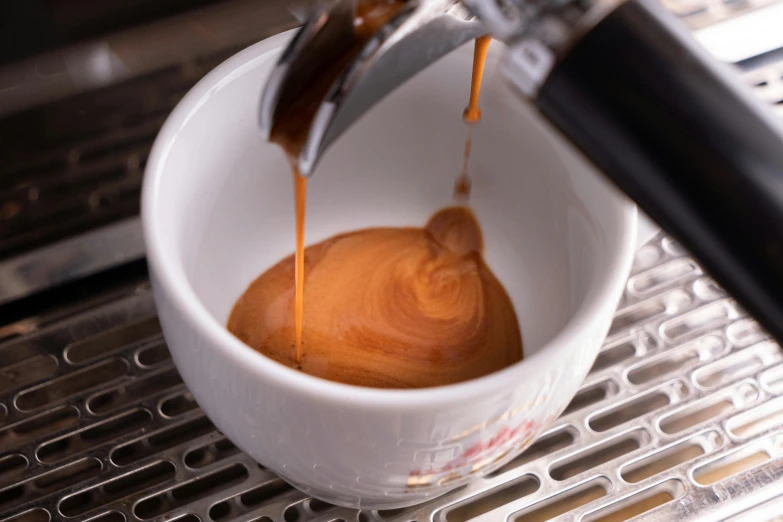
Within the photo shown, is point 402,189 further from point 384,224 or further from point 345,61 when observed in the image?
point 345,61

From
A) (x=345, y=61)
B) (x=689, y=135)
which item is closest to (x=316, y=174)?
(x=345, y=61)

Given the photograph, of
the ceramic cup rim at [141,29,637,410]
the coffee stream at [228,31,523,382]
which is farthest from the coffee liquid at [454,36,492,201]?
the ceramic cup rim at [141,29,637,410]

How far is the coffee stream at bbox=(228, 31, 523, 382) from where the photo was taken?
0.47 m

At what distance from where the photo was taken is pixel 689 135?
0.87ft

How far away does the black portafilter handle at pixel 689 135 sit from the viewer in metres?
0.26

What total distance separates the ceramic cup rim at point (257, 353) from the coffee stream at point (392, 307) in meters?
0.07

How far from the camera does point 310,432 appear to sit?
0.35 meters

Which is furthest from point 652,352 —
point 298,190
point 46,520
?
A: point 46,520

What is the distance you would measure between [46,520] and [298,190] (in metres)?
0.21

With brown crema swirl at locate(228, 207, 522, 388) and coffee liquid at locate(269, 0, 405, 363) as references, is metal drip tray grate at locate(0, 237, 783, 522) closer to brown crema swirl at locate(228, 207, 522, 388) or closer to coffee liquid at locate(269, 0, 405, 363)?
brown crema swirl at locate(228, 207, 522, 388)

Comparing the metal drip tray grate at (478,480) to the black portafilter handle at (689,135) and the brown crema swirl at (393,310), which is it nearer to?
the brown crema swirl at (393,310)

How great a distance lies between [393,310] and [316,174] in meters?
0.10

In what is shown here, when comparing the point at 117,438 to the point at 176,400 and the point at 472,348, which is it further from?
the point at 472,348

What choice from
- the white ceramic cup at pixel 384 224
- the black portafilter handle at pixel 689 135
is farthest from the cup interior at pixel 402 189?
the black portafilter handle at pixel 689 135
